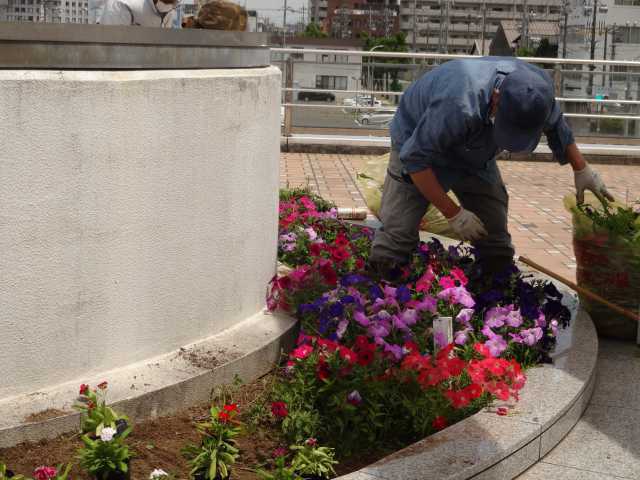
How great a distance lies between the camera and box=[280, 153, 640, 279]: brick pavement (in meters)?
8.35

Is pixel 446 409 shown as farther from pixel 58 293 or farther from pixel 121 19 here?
pixel 121 19

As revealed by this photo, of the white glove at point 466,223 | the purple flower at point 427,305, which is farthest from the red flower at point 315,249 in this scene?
the purple flower at point 427,305

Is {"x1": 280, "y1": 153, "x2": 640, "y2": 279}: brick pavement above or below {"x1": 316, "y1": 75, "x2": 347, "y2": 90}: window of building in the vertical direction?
below

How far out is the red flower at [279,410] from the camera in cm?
367

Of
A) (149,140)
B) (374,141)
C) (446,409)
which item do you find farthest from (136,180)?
(374,141)

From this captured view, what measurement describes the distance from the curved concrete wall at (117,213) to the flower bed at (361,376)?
11.4 inches

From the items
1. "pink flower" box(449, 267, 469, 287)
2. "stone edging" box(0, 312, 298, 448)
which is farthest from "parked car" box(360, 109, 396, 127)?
"stone edging" box(0, 312, 298, 448)

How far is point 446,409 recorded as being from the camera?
380 cm

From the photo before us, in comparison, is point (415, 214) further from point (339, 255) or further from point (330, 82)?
point (330, 82)

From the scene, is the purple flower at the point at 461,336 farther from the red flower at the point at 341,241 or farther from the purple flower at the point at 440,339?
the red flower at the point at 341,241

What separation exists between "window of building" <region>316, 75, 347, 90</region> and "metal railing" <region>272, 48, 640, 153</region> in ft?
0.26

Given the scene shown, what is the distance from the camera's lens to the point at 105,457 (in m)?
3.06

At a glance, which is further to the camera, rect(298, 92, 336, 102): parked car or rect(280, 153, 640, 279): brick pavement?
rect(298, 92, 336, 102): parked car

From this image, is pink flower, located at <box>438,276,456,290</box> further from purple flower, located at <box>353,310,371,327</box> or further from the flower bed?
purple flower, located at <box>353,310,371,327</box>
